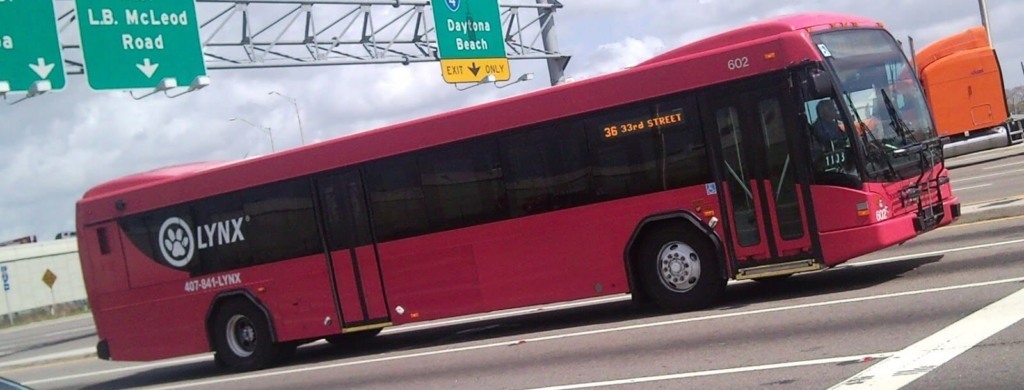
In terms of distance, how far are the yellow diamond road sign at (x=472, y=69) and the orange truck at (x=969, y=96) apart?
12.6 meters

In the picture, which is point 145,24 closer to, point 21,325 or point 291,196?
point 291,196

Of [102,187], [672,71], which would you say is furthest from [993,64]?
[102,187]

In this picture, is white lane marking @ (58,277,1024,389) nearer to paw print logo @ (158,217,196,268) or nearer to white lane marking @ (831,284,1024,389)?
white lane marking @ (831,284,1024,389)

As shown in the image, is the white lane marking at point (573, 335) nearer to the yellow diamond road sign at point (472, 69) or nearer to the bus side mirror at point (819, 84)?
the bus side mirror at point (819, 84)

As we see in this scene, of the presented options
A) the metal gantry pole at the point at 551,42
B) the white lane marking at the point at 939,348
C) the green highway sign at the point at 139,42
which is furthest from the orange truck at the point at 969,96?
the white lane marking at the point at 939,348

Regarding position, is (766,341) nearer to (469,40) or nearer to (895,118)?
(895,118)

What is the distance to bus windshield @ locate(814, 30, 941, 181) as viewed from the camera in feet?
40.5

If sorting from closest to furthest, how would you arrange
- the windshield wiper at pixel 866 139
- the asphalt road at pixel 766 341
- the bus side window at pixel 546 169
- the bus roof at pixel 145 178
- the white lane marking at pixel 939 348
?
the white lane marking at pixel 939 348 < the asphalt road at pixel 766 341 < the windshield wiper at pixel 866 139 < the bus side window at pixel 546 169 < the bus roof at pixel 145 178

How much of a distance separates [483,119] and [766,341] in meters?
5.34

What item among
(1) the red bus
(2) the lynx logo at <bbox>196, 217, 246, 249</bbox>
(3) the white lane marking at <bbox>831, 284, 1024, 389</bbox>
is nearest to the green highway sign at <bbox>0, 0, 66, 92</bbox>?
(1) the red bus

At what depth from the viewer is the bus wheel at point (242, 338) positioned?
653 inches

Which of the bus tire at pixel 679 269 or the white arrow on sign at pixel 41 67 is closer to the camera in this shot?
the bus tire at pixel 679 269

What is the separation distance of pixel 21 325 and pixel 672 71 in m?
47.8

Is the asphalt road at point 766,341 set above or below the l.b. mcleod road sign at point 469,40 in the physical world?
below
